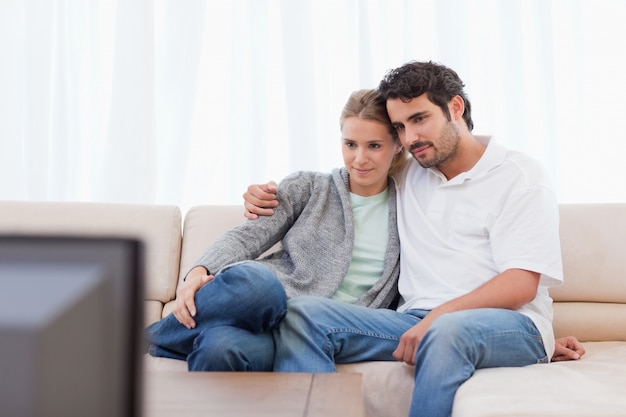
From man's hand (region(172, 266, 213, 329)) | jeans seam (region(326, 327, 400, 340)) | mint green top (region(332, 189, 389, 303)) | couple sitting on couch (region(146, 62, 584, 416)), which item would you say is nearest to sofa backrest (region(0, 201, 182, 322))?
couple sitting on couch (region(146, 62, 584, 416))

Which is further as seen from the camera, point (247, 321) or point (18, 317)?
point (247, 321)

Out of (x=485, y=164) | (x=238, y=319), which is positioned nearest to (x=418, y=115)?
(x=485, y=164)

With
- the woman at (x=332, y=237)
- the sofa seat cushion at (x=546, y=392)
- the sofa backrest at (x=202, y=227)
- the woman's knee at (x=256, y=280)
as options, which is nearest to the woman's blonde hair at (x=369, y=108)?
the woman at (x=332, y=237)

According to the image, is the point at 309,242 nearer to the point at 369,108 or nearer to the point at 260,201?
the point at 260,201

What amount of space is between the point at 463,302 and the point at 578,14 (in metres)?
1.54

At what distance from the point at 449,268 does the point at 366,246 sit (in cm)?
25

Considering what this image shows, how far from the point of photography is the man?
4.95ft

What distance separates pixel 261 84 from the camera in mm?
2752

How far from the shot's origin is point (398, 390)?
1.60 metres

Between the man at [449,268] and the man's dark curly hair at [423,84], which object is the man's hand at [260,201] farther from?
the man's dark curly hair at [423,84]

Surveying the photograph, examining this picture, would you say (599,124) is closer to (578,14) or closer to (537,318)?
(578,14)

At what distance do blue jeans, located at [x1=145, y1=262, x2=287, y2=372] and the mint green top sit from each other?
34cm

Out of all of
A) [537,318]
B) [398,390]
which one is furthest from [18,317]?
[537,318]

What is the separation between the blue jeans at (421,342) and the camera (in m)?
1.43
